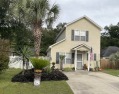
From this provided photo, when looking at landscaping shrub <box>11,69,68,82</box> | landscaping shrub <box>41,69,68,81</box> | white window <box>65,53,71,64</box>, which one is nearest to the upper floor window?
white window <box>65,53,71,64</box>

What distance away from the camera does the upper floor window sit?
113ft

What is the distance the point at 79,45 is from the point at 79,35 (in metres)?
1.50

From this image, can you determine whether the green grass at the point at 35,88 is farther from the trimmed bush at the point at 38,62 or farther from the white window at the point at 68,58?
the white window at the point at 68,58

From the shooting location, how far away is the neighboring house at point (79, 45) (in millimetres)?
33922

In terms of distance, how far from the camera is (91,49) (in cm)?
3409

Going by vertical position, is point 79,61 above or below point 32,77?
above

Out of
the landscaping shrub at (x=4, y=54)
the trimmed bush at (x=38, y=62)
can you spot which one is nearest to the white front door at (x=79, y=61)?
the landscaping shrub at (x=4, y=54)

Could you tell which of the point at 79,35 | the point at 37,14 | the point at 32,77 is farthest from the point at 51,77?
the point at 79,35

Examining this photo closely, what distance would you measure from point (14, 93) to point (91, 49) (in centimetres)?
2024

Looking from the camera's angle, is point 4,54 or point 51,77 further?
point 4,54

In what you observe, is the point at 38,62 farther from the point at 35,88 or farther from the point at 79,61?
the point at 79,61

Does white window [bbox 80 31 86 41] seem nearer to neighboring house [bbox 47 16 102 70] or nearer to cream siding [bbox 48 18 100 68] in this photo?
neighboring house [bbox 47 16 102 70]

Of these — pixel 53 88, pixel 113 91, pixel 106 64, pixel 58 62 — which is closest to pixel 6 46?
pixel 53 88

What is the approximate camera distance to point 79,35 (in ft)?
114
